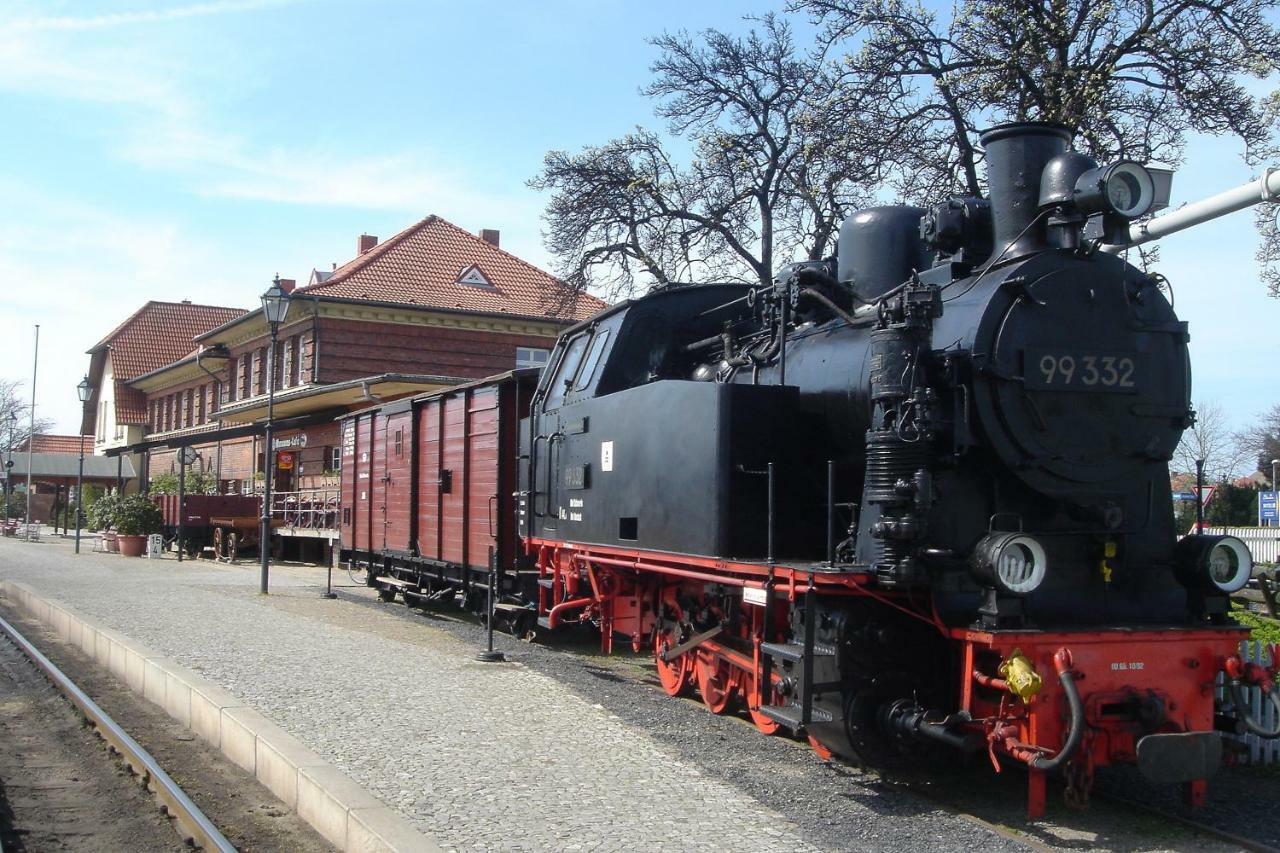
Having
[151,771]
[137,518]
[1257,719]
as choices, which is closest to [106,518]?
[137,518]

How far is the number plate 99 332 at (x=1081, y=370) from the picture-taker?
5719 mm

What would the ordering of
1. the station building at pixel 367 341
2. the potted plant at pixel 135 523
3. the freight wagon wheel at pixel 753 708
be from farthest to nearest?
the potted plant at pixel 135 523 < the station building at pixel 367 341 < the freight wagon wheel at pixel 753 708

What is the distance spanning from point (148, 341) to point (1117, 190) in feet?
167

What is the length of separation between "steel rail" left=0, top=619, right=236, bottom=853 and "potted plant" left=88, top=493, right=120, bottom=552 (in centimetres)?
1950

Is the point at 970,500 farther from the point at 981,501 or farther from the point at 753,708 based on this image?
the point at 753,708

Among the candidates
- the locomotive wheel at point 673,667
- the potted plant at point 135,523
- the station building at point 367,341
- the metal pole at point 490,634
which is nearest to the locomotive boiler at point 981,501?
the locomotive wheel at point 673,667

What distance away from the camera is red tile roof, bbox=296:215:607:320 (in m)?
29.0

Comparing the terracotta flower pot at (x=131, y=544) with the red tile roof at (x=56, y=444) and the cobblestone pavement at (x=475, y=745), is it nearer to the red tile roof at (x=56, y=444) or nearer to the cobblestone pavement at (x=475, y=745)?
the cobblestone pavement at (x=475, y=745)

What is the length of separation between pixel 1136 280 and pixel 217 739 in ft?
20.1

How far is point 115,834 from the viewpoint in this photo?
5.84 meters

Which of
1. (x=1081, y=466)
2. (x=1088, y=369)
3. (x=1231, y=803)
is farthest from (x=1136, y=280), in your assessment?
(x=1231, y=803)

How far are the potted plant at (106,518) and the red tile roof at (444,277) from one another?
7707 mm

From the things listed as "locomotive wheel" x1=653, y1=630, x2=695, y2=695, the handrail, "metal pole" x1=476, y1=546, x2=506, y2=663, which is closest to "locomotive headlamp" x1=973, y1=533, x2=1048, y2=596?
"locomotive wheel" x1=653, y1=630, x2=695, y2=695

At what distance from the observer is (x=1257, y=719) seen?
18.6ft
